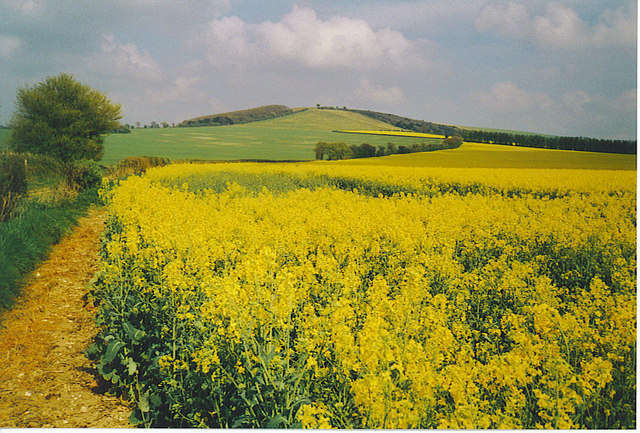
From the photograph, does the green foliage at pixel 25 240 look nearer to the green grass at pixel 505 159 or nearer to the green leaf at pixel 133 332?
the green leaf at pixel 133 332

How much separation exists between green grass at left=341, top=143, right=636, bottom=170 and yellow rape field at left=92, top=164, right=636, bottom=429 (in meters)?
0.52

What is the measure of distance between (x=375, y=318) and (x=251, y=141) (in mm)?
15807

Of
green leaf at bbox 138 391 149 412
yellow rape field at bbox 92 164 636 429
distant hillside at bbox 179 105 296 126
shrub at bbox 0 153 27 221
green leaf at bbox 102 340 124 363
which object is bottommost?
green leaf at bbox 138 391 149 412

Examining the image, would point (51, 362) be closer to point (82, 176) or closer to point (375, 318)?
point (375, 318)

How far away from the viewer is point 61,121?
2198cm

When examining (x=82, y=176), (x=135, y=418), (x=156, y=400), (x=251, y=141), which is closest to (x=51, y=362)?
(x=135, y=418)

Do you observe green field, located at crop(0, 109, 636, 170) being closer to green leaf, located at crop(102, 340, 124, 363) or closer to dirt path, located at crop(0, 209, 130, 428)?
dirt path, located at crop(0, 209, 130, 428)

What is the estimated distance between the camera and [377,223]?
5793mm

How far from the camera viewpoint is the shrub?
28.3ft

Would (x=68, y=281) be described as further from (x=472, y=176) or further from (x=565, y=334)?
(x=472, y=176)

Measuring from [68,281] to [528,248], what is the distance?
7425 millimetres

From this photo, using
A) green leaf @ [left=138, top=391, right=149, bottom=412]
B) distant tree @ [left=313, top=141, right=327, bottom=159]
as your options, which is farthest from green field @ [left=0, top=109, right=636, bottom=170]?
green leaf @ [left=138, top=391, right=149, bottom=412]

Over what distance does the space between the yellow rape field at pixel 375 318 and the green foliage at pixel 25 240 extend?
1.62 m

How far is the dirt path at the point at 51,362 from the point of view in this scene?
3.38 meters
